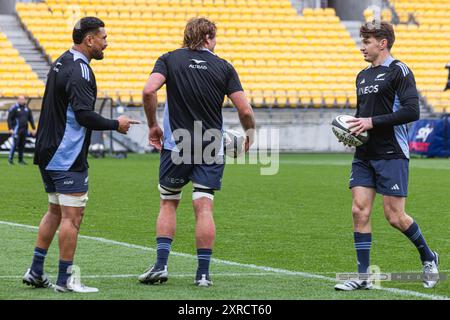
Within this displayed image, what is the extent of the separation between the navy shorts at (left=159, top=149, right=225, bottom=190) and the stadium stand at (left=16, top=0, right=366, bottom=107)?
26.9m

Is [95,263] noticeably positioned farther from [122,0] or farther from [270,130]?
[122,0]

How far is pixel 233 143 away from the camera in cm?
884

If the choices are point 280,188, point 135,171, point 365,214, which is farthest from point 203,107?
point 135,171

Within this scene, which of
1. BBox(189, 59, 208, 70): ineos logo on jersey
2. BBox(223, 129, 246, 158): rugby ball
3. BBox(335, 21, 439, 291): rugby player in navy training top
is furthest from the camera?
BBox(223, 129, 246, 158): rugby ball

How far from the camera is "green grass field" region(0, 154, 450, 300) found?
815 centimetres

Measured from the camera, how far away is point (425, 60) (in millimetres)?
41812

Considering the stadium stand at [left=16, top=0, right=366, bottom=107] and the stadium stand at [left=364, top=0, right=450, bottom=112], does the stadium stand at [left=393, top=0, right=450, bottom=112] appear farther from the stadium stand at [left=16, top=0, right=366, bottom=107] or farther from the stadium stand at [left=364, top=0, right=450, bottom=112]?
the stadium stand at [left=16, top=0, right=366, bottom=107]

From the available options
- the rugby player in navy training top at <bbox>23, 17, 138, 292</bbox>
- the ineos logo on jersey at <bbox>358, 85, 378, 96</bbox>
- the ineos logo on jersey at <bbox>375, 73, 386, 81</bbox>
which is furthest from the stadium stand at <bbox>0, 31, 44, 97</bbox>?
the ineos logo on jersey at <bbox>375, 73, 386, 81</bbox>

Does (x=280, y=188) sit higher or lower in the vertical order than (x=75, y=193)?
lower

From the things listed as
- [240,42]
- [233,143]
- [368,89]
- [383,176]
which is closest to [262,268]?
[233,143]

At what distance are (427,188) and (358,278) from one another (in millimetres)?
12003

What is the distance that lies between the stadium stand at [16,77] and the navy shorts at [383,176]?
27.4 metres

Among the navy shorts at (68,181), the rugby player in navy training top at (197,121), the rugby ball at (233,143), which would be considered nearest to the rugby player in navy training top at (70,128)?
the navy shorts at (68,181)

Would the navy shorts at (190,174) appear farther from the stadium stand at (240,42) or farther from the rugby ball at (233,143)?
the stadium stand at (240,42)
